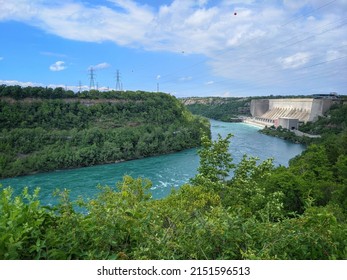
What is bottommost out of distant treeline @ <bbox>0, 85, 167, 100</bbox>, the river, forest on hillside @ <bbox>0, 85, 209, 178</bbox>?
the river

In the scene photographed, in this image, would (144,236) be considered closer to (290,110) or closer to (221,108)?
(290,110)

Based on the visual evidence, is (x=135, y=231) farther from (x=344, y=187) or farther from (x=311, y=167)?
(x=311, y=167)

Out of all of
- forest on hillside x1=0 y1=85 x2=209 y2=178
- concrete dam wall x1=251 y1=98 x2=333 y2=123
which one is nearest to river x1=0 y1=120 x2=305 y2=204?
forest on hillside x1=0 y1=85 x2=209 y2=178

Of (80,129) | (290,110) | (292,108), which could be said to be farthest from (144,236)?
(290,110)

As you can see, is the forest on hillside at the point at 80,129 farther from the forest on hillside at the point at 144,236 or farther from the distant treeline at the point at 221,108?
the distant treeline at the point at 221,108

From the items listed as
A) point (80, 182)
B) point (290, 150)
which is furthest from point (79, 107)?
point (290, 150)

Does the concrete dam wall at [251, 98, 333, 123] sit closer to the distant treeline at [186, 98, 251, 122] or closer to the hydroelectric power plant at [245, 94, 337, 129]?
the hydroelectric power plant at [245, 94, 337, 129]
